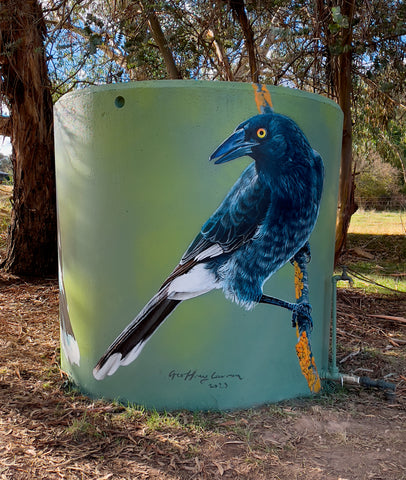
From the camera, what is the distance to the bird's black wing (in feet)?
11.6

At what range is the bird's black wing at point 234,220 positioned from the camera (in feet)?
11.6

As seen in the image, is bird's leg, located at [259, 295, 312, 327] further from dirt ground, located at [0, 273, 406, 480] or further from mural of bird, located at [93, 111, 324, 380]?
dirt ground, located at [0, 273, 406, 480]

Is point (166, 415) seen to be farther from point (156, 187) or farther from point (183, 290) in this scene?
point (156, 187)

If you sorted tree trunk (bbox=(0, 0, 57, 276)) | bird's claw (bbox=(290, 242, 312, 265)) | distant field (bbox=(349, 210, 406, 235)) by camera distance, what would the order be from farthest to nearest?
distant field (bbox=(349, 210, 406, 235)) → tree trunk (bbox=(0, 0, 57, 276)) → bird's claw (bbox=(290, 242, 312, 265))

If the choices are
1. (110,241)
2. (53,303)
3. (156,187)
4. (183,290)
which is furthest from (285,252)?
(53,303)

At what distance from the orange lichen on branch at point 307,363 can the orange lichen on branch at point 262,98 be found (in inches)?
68.6

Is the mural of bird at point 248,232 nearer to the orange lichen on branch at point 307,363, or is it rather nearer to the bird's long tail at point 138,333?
the bird's long tail at point 138,333

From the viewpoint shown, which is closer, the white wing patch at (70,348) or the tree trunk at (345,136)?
the white wing patch at (70,348)

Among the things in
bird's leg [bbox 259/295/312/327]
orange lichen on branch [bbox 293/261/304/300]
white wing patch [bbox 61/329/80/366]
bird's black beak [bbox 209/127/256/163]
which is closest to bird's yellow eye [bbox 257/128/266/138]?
bird's black beak [bbox 209/127/256/163]

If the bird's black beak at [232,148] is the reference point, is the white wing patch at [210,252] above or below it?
below

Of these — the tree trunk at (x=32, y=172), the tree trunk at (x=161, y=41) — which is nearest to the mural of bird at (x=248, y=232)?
the tree trunk at (x=161, y=41)

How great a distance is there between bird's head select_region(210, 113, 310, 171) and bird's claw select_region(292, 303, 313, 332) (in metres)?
1.12

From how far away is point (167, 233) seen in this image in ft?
11.5
